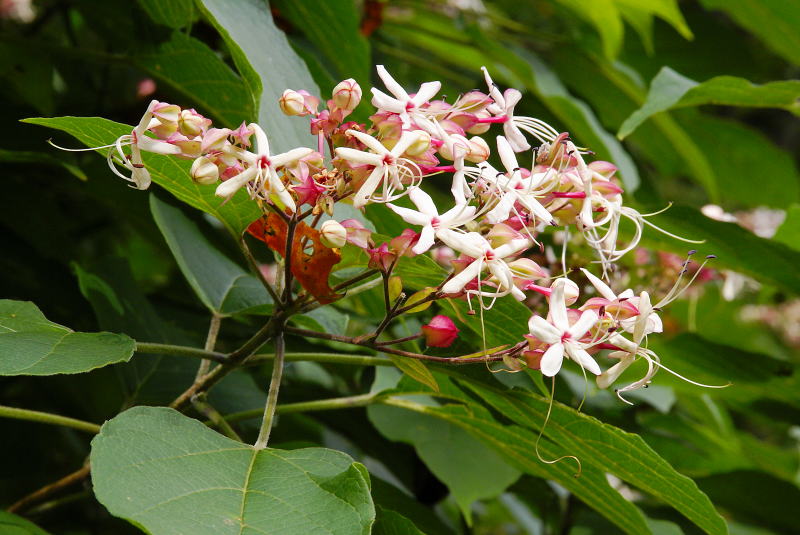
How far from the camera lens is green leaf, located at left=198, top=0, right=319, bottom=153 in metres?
0.84

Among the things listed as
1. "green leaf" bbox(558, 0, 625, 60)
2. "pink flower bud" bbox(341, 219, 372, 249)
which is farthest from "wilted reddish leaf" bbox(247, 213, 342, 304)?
"green leaf" bbox(558, 0, 625, 60)

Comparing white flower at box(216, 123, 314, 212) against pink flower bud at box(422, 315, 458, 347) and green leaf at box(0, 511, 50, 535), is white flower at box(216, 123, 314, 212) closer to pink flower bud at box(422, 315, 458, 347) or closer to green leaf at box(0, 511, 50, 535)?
pink flower bud at box(422, 315, 458, 347)

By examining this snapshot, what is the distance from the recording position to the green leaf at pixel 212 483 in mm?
603

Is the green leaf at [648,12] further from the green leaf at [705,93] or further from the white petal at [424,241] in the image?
the white petal at [424,241]

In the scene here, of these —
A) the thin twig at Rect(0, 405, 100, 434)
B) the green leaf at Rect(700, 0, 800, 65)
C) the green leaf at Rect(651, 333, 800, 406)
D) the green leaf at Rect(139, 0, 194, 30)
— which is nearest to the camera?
the thin twig at Rect(0, 405, 100, 434)

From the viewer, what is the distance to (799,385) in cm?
140

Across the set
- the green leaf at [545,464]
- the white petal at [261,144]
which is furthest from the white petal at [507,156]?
the green leaf at [545,464]

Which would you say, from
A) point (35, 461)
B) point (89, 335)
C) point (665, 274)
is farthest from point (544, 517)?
point (89, 335)

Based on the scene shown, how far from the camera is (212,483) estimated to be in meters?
0.66

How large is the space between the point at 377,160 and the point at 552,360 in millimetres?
208

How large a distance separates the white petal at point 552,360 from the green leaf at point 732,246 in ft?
2.02

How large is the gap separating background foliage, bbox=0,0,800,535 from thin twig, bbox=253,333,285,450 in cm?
2

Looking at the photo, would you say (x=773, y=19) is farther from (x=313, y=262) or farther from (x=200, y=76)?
(x=313, y=262)

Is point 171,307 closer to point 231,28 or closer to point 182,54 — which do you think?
→ point 182,54
